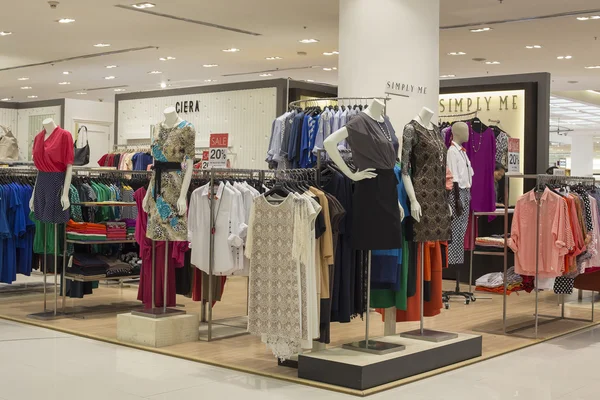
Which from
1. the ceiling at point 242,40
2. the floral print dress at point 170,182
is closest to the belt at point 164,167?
the floral print dress at point 170,182

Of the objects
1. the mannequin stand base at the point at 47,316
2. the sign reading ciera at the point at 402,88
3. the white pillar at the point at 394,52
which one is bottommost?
the mannequin stand base at the point at 47,316

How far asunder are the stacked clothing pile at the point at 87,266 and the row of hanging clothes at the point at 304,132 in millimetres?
1971

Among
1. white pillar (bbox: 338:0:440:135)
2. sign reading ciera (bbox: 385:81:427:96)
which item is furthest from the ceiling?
sign reading ciera (bbox: 385:81:427:96)

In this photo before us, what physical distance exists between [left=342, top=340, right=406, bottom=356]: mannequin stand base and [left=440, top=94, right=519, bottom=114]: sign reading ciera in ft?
24.6

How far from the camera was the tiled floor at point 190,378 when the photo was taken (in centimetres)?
508

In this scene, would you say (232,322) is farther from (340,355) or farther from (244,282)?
(244,282)

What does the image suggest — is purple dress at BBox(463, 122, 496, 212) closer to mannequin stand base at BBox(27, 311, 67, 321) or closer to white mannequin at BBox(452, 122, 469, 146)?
white mannequin at BBox(452, 122, 469, 146)

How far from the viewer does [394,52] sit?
7.68m

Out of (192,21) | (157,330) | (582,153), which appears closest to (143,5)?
(192,21)

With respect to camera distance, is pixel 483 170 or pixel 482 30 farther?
pixel 482 30

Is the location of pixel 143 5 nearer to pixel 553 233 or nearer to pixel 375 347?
pixel 553 233

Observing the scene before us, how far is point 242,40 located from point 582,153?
23.8 m

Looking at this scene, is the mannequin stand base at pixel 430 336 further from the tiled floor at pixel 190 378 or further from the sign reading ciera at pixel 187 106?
the sign reading ciera at pixel 187 106

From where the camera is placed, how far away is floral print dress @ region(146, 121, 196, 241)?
650 cm
